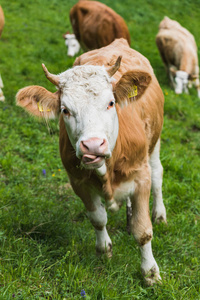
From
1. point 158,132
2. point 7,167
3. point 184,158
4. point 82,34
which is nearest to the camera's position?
point 158,132

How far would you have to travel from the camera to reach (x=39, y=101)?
9.61 ft

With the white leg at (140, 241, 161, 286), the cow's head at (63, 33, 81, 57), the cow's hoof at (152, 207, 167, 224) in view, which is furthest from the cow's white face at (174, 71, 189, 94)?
the white leg at (140, 241, 161, 286)

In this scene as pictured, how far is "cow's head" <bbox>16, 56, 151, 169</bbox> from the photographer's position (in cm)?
238

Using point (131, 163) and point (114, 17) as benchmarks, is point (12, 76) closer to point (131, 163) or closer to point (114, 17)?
point (114, 17)

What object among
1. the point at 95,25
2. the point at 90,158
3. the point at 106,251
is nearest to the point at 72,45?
the point at 95,25

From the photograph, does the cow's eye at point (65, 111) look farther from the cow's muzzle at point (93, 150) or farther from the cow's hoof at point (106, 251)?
the cow's hoof at point (106, 251)

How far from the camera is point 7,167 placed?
187 inches

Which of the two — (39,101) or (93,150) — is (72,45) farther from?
(93,150)

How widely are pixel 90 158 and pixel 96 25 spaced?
745 centimetres

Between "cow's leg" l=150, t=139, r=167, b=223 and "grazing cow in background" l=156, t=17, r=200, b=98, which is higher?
"cow's leg" l=150, t=139, r=167, b=223

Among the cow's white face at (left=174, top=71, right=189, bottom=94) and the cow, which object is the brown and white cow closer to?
the cow

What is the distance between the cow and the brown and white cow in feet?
16.4

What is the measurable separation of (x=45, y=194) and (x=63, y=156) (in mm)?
1430

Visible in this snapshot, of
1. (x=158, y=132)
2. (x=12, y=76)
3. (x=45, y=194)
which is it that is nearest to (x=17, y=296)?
(x=45, y=194)
